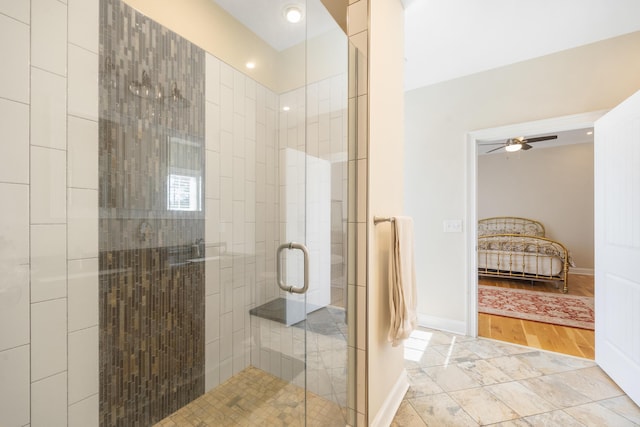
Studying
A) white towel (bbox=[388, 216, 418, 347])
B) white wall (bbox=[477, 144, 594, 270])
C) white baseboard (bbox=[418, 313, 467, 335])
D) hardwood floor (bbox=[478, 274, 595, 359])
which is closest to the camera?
white towel (bbox=[388, 216, 418, 347])

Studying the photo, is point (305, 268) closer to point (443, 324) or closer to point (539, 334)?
point (443, 324)

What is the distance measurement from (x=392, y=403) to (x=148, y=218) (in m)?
1.66

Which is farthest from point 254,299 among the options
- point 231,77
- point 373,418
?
→ point 231,77

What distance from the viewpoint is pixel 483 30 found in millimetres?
2166

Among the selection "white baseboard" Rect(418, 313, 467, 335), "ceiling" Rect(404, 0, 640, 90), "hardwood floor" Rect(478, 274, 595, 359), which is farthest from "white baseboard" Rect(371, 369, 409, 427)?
"ceiling" Rect(404, 0, 640, 90)

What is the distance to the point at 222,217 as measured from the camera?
4.22 feet

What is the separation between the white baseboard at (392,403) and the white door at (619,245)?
4.61ft

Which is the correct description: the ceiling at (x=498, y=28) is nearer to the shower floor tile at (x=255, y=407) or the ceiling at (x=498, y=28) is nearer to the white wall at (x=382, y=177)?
the white wall at (x=382, y=177)

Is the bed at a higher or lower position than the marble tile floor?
higher

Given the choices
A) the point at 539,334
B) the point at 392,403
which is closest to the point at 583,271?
the point at 539,334

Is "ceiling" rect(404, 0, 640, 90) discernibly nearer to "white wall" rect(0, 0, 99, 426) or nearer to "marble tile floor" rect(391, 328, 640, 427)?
"white wall" rect(0, 0, 99, 426)

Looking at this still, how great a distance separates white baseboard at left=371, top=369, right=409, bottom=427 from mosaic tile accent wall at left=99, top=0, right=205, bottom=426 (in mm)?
953

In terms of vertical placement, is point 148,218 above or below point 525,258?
above

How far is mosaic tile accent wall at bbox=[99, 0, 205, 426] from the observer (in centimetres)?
100
